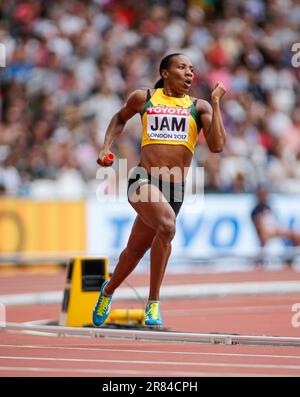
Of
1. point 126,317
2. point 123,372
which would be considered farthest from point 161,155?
point 123,372

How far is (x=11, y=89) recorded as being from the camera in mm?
21938

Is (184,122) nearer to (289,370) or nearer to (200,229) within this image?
(289,370)

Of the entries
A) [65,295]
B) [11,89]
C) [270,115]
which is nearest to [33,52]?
[11,89]

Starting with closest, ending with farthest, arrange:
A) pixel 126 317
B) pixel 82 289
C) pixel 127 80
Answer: pixel 126 317 → pixel 82 289 → pixel 127 80

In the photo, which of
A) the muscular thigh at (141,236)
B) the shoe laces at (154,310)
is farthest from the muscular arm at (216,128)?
the shoe laces at (154,310)

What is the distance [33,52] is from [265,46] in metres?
5.23

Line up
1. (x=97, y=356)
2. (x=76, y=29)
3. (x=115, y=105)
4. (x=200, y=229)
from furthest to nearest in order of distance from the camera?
(x=76, y=29) < (x=115, y=105) < (x=200, y=229) < (x=97, y=356)

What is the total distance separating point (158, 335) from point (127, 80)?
1299 centimetres

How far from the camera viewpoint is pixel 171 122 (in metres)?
10.7

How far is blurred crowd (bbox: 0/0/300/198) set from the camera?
816 inches

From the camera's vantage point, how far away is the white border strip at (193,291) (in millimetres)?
15414

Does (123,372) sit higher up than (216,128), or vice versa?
(216,128)

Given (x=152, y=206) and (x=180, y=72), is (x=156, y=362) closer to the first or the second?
(x=152, y=206)

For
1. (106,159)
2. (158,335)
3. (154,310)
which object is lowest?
(158,335)
